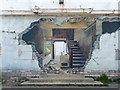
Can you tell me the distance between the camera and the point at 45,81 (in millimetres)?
4660

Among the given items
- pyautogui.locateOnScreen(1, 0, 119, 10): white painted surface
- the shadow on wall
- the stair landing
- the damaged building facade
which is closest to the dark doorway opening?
the shadow on wall

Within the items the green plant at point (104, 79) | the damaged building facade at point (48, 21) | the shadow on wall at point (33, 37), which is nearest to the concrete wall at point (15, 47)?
the damaged building facade at point (48, 21)

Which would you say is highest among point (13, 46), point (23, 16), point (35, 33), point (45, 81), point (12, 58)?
point (23, 16)

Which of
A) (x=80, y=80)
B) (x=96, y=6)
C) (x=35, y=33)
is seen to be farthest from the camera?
(x=35, y=33)

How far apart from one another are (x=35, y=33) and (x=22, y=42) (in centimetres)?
73

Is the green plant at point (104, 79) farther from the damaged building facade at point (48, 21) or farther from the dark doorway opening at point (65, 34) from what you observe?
the dark doorway opening at point (65, 34)

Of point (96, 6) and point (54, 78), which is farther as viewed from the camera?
point (96, 6)

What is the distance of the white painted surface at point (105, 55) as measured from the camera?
212 inches

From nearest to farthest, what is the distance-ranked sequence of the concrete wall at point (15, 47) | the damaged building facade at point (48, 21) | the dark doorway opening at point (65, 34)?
the damaged building facade at point (48, 21) → the concrete wall at point (15, 47) → the dark doorway opening at point (65, 34)

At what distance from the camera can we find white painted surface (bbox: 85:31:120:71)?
538 cm

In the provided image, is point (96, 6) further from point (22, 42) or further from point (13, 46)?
point (13, 46)

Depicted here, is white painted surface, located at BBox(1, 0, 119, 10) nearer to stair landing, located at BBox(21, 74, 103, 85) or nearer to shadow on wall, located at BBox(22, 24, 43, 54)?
shadow on wall, located at BBox(22, 24, 43, 54)

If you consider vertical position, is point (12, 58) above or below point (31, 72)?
above

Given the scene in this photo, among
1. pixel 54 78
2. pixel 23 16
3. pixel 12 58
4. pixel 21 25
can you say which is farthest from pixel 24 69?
pixel 23 16
